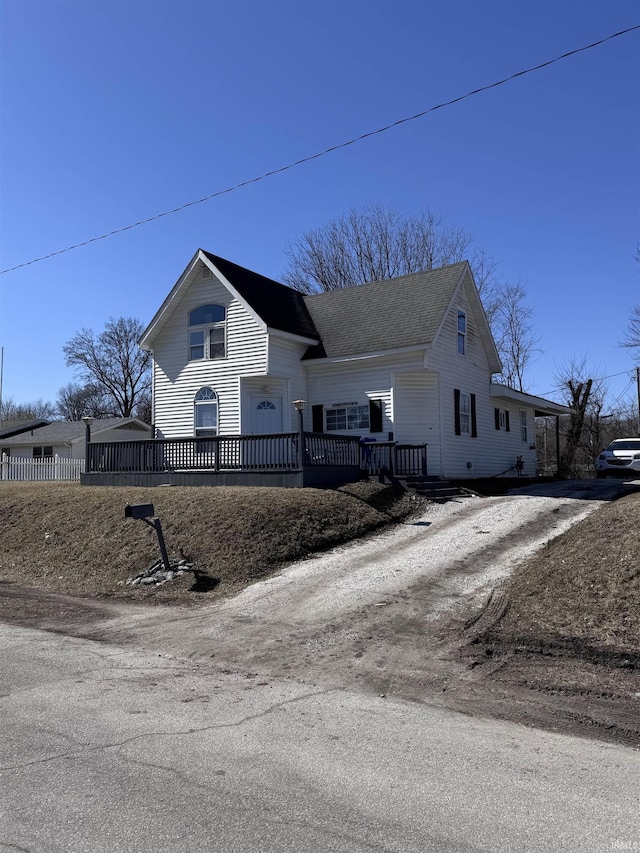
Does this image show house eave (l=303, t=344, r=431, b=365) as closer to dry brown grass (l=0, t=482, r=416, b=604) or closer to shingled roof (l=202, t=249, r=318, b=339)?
shingled roof (l=202, t=249, r=318, b=339)

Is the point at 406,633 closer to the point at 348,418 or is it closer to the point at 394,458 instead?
the point at 394,458

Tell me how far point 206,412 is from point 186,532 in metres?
9.78

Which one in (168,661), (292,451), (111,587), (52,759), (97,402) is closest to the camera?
(52,759)

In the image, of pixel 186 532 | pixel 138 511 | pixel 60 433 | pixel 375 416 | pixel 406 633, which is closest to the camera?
pixel 406 633

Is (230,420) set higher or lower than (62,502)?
higher

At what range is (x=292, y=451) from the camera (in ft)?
56.2

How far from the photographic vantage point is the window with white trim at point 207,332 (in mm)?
22672

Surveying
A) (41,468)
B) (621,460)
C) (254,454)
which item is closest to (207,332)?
(254,454)

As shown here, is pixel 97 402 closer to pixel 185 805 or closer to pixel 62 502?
pixel 62 502

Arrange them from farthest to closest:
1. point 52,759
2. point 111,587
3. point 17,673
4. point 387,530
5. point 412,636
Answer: point 387,530, point 111,587, point 412,636, point 17,673, point 52,759

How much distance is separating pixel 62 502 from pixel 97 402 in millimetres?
54215

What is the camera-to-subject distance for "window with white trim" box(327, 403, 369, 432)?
21812 millimetres

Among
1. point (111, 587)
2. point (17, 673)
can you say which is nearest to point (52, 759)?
point (17, 673)

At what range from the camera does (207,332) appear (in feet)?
75.5
